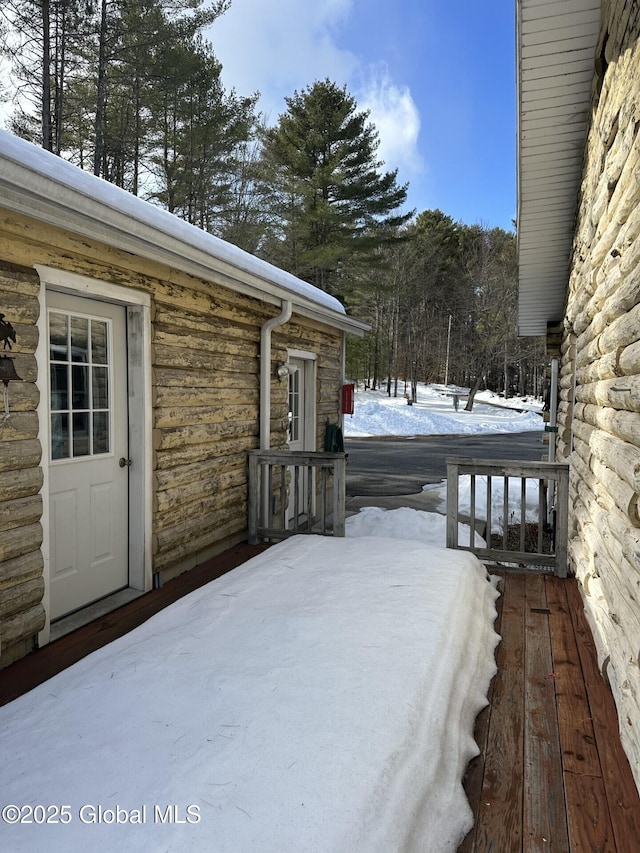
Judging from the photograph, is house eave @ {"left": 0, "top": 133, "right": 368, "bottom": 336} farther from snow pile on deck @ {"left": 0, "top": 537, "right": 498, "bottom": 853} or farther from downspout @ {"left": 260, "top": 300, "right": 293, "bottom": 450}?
snow pile on deck @ {"left": 0, "top": 537, "right": 498, "bottom": 853}

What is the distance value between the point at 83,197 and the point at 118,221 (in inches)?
10.4

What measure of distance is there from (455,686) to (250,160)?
17056 mm

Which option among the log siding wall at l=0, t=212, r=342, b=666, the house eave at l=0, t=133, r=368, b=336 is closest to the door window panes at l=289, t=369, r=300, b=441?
the log siding wall at l=0, t=212, r=342, b=666

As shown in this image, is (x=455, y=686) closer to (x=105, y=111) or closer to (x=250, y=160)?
(x=105, y=111)

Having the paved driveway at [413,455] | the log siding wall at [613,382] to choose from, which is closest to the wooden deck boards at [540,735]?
the log siding wall at [613,382]

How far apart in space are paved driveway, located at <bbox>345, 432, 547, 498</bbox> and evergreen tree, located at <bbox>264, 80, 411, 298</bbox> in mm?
6237

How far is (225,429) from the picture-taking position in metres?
4.49

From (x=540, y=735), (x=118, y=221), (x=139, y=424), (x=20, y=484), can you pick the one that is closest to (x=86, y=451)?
(x=139, y=424)

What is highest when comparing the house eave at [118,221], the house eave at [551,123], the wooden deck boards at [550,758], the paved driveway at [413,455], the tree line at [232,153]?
the tree line at [232,153]

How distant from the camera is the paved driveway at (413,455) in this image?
29.0 ft

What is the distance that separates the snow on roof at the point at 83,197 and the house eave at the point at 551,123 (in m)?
2.39

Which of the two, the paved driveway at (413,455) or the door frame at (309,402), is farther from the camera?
the paved driveway at (413,455)

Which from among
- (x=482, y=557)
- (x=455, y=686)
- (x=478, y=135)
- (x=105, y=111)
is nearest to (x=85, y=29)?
(x=105, y=111)

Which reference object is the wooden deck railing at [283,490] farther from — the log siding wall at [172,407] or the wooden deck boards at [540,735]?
the wooden deck boards at [540,735]
